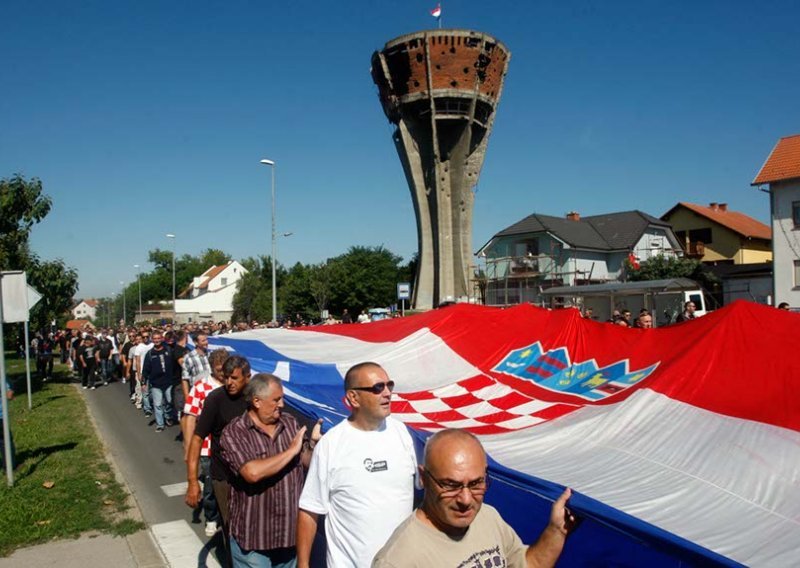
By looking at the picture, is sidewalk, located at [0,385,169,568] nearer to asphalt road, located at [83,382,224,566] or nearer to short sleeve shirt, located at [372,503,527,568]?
asphalt road, located at [83,382,224,566]

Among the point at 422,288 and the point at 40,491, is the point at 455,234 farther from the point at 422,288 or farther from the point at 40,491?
the point at 40,491

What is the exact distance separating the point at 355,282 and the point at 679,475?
185 feet

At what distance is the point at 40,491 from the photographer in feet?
25.1

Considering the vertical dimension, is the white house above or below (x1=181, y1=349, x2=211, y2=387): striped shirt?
below

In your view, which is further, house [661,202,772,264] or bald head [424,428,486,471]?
house [661,202,772,264]

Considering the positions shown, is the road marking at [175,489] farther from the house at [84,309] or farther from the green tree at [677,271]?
the house at [84,309]

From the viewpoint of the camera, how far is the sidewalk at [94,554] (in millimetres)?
5570

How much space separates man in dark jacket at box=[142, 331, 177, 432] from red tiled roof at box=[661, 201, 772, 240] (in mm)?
44496

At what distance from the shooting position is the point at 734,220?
4975cm

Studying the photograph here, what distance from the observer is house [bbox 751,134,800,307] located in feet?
94.3

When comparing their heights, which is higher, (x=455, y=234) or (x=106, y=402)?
(x=455, y=234)

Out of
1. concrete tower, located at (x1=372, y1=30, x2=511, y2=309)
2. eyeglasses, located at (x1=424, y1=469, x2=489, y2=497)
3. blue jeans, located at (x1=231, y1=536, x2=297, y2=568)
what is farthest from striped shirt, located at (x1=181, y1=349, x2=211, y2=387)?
concrete tower, located at (x1=372, y1=30, x2=511, y2=309)

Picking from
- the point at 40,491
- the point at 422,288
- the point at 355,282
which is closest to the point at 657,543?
the point at 40,491

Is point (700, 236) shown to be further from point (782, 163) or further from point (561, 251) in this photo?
point (782, 163)
